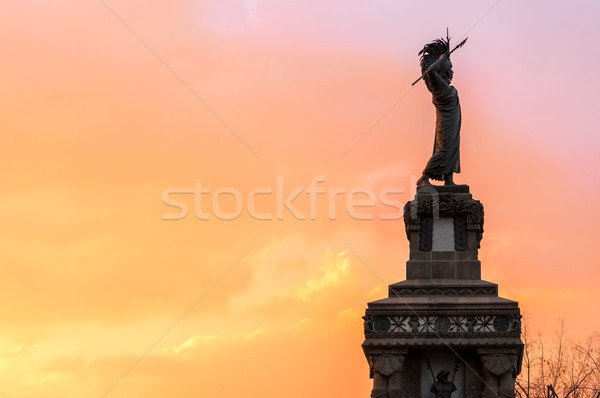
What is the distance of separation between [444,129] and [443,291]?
24.0 feet

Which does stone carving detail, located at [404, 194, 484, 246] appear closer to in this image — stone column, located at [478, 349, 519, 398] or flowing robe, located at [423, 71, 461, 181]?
flowing robe, located at [423, 71, 461, 181]

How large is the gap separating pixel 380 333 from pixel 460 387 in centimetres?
355

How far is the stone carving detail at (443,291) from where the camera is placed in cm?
4125

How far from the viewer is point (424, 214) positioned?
43750mm

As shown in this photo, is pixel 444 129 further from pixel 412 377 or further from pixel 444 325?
pixel 412 377

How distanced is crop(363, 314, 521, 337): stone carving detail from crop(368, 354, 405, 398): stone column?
901 millimetres

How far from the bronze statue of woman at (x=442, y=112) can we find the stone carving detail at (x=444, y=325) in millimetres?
6462

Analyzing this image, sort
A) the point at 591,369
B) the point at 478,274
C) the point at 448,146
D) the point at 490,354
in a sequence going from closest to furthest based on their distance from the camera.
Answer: the point at 490,354 < the point at 478,274 < the point at 448,146 < the point at 591,369

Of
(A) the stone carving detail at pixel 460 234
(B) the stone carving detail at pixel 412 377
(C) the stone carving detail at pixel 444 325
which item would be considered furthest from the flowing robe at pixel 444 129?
(B) the stone carving detail at pixel 412 377

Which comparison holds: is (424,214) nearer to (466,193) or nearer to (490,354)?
(466,193)

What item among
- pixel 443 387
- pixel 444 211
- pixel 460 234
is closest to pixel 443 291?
pixel 460 234

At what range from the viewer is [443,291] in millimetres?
41531

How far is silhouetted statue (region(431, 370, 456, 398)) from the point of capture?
4047 cm

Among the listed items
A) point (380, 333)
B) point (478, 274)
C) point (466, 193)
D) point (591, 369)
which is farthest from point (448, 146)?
point (591, 369)
